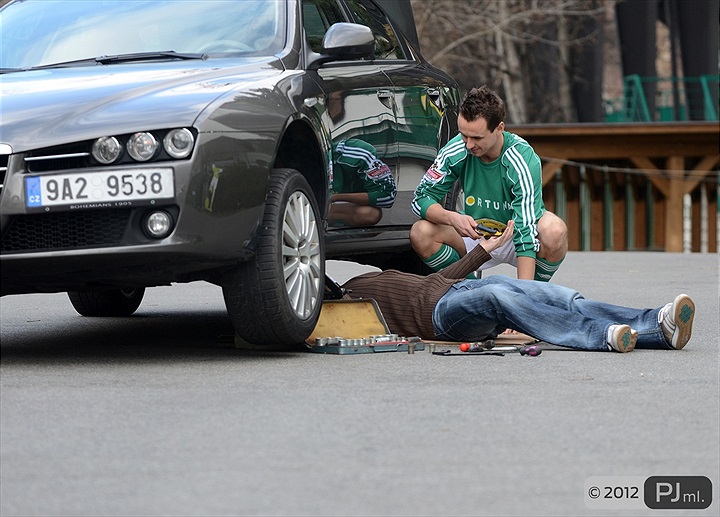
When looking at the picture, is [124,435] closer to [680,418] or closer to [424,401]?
[424,401]

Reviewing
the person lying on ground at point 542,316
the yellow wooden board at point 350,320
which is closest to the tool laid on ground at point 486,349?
the person lying on ground at point 542,316

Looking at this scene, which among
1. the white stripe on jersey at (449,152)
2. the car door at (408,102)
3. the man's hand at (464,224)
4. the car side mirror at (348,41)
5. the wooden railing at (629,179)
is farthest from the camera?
the wooden railing at (629,179)

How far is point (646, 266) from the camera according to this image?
14.0 m

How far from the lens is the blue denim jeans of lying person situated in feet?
19.9

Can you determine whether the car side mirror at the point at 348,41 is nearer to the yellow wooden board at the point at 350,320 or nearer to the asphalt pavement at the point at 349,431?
the yellow wooden board at the point at 350,320

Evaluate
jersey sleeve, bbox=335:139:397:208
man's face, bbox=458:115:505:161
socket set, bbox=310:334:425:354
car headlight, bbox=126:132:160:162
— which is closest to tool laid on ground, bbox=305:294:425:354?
socket set, bbox=310:334:425:354

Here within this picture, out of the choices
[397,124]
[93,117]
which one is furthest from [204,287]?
[93,117]

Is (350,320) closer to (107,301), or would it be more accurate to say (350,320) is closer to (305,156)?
(305,156)

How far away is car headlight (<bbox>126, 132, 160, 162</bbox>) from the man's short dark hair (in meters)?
1.95

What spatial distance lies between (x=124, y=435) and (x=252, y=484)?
776 mm

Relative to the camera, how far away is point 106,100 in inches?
217

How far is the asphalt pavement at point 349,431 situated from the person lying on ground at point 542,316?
0.13 metres

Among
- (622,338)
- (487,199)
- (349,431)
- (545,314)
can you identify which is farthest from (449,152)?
(349,431)

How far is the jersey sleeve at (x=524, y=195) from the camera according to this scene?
6691 millimetres
